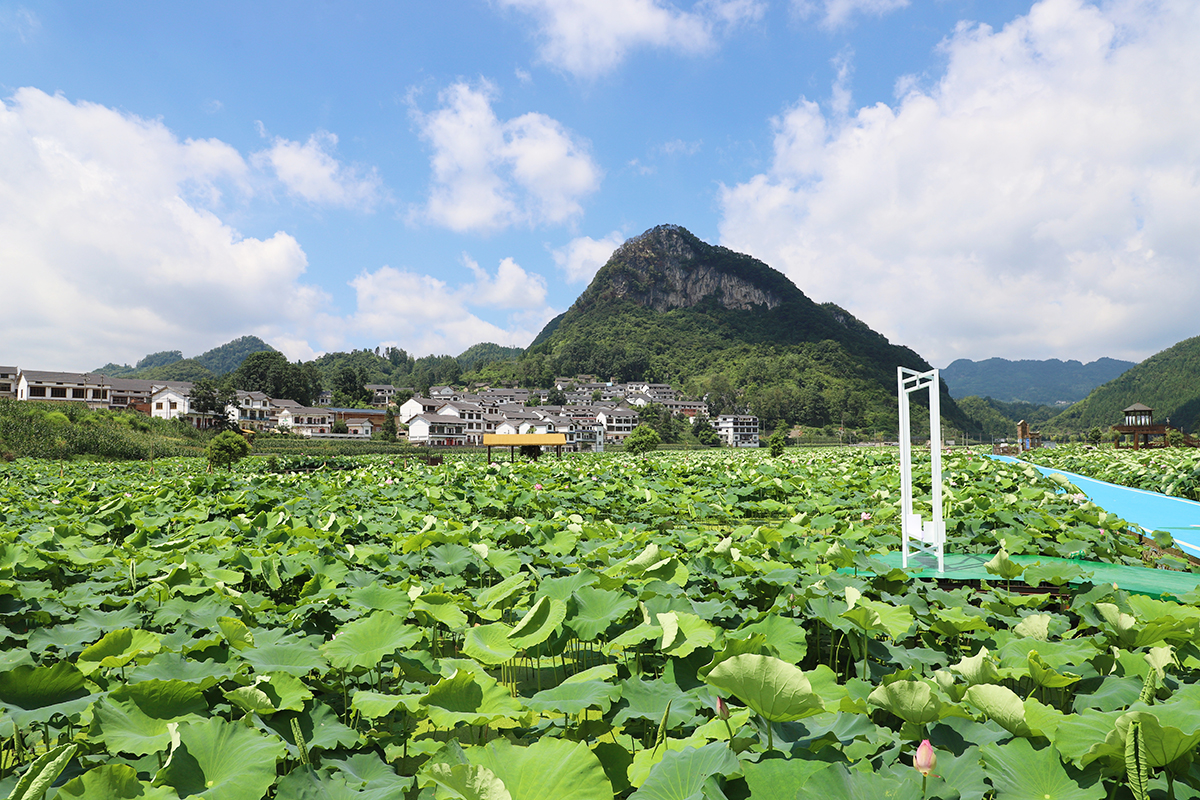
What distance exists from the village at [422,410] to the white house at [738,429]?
12cm

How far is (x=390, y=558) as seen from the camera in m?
3.48

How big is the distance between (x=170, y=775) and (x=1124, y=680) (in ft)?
7.68

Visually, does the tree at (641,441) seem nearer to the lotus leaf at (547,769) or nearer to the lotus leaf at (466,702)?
the lotus leaf at (466,702)

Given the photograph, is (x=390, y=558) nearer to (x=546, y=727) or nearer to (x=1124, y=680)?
(x=546, y=727)

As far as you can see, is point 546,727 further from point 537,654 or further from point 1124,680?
point 1124,680

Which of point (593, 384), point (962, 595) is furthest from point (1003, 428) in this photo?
point (962, 595)

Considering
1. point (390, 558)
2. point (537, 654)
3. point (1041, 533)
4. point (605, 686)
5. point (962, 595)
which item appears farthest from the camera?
point (1041, 533)

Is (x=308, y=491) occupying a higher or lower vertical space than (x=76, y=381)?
lower

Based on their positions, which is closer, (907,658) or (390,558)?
(907,658)

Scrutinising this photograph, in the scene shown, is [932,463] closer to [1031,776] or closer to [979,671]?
[979,671]

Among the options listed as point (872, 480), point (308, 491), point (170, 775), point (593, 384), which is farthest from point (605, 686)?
point (593, 384)

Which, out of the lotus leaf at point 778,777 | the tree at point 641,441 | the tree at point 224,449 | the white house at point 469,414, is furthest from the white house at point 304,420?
the lotus leaf at point 778,777

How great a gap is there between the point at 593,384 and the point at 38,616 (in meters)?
91.5

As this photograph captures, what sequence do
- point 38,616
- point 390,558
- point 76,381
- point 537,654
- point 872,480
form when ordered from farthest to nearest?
point 76,381 < point 872,480 < point 390,558 < point 38,616 < point 537,654
